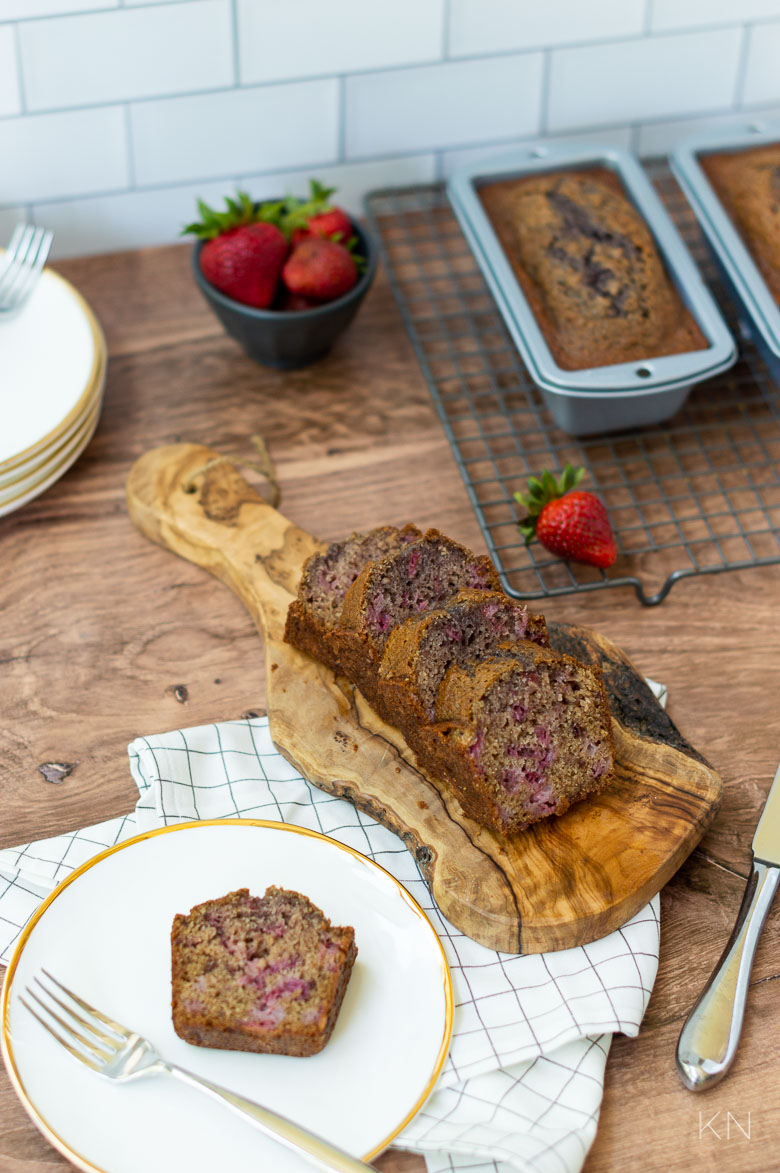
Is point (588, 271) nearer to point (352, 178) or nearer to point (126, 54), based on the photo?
point (352, 178)

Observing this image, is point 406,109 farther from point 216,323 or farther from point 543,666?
point 543,666

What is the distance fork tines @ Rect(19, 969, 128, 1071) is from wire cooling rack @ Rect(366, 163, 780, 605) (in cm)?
86

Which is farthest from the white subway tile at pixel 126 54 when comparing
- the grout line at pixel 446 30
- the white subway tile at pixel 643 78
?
the white subway tile at pixel 643 78

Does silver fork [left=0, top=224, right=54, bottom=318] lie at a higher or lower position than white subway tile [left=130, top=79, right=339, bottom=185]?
lower

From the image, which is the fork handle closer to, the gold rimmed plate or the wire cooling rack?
the wire cooling rack

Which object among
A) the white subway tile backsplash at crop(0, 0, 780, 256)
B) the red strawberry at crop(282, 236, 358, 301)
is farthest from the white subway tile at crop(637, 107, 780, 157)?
the red strawberry at crop(282, 236, 358, 301)

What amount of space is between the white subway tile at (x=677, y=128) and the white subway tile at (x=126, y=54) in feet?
3.07

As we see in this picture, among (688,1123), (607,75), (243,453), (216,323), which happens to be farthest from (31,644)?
(607,75)

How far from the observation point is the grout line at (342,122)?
87.6 inches

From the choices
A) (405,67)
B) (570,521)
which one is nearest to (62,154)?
(405,67)

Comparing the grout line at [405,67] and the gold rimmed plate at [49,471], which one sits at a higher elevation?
the grout line at [405,67]

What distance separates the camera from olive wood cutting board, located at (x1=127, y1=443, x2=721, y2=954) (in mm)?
1366

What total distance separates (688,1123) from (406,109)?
1.90 m

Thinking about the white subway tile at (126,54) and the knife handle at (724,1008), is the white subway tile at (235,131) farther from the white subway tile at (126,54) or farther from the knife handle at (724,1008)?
the knife handle at (724,1008)
